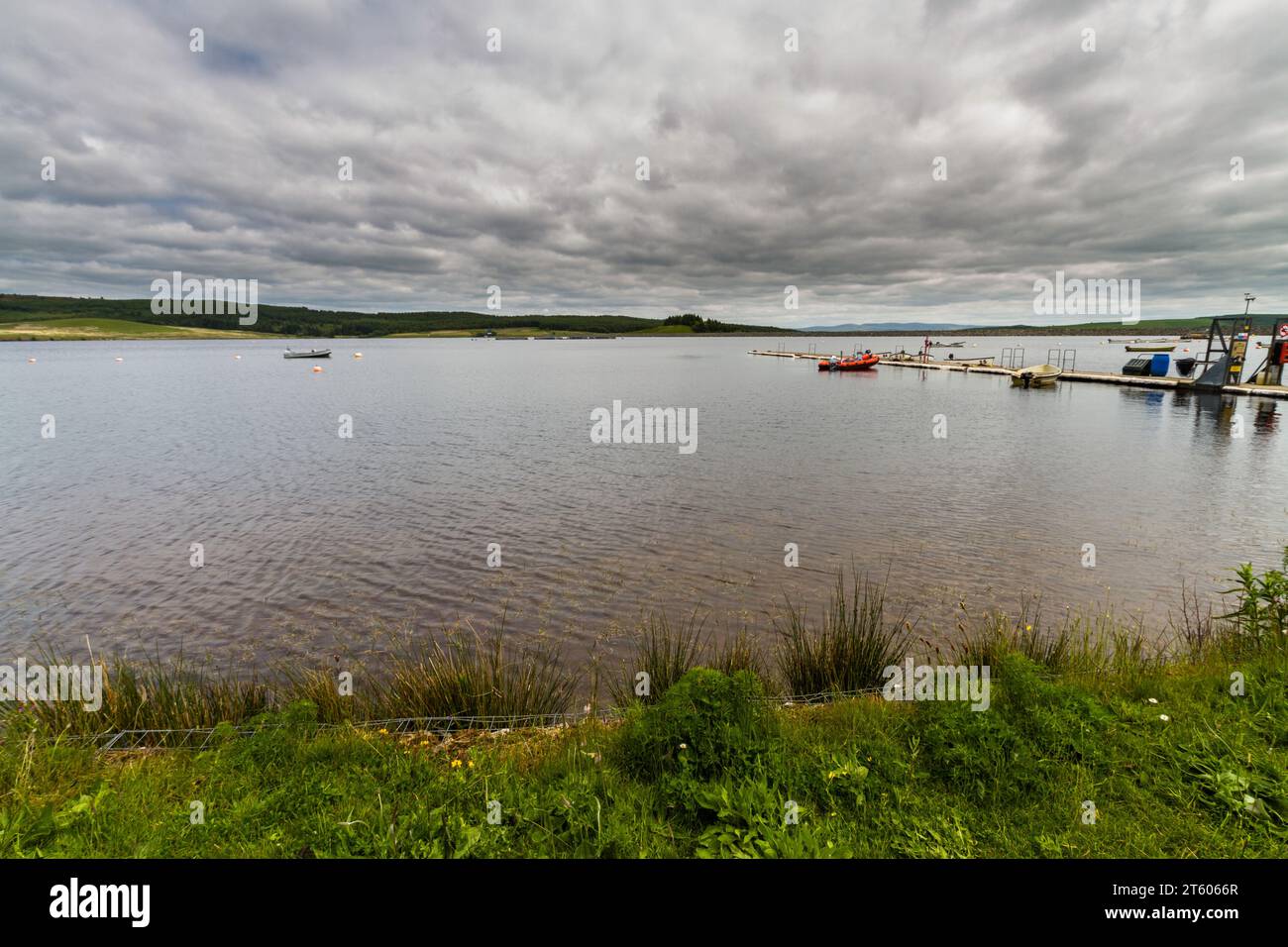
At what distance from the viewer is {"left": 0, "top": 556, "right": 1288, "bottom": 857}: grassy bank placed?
4258 millimetres

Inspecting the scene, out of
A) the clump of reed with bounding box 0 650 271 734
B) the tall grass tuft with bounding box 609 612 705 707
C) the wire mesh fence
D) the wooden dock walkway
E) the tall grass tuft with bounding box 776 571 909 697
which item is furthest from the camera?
the wooden dock walkway

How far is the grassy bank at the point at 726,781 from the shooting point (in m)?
4.26

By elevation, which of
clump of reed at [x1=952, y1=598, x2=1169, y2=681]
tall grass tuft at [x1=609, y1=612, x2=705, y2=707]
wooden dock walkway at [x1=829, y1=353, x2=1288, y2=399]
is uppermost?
wooden dock walkway at [x1=829, y1=353, x2=1288, y2=399]

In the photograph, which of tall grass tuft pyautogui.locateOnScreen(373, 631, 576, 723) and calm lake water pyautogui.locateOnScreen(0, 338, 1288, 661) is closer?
tall grass tuft pyautogui.locateOnScreen(373, 631, 576, 723)

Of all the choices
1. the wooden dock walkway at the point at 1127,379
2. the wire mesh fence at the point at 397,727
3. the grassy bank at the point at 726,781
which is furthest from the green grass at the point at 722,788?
the wooden dock walkway at the point at 1127,379

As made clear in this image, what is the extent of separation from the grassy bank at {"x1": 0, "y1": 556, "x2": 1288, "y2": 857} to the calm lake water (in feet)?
17.8

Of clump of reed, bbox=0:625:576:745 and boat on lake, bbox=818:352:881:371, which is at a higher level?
boat on lake, bbox=818:352:881:371

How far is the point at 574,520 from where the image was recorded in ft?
Answer: 63.0

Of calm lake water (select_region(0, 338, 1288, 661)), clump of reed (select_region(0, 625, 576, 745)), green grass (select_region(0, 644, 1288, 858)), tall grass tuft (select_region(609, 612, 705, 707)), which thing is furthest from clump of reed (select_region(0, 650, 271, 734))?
tall grass tuft (select_region(609, 612, 705, 707))

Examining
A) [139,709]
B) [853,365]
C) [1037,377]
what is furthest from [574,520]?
[853,365]

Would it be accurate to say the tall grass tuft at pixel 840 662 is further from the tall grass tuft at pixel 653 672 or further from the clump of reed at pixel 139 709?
the clump of reed at pixel 139 709

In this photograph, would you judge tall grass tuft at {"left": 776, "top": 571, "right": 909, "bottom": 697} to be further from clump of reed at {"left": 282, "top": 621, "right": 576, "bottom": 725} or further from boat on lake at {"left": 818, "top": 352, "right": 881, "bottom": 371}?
boat on lake at {"left": 818, "top": 352, "right": 881, "bottom": 371}

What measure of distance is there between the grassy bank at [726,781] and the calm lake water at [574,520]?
5417 millimetres
